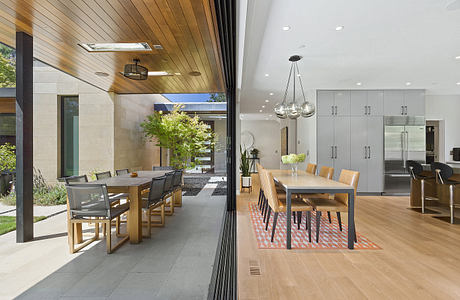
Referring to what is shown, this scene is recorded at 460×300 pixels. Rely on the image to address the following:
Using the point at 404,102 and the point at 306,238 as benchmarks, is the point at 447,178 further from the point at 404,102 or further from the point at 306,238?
the point at 404,102

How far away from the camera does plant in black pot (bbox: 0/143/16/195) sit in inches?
191

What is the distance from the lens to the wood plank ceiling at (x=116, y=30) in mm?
2152

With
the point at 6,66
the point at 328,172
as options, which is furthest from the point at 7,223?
the point at 328,172

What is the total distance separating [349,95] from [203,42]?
4323 mm

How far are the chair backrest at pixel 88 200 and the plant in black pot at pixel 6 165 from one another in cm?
382

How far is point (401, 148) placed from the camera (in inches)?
219

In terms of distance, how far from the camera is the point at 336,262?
2.30 m

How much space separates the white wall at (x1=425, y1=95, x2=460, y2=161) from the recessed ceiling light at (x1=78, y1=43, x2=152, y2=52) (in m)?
7.12

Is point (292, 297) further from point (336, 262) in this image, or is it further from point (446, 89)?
point (446, 89)

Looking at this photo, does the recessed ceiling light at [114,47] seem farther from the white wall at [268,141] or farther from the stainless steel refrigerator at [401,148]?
the white wall at [268,141]

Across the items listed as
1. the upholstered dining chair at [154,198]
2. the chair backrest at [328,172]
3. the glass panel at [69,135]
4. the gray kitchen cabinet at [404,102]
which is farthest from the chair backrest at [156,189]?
the gray kitchen cabinet at [404,102]

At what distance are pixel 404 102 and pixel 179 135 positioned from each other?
6008 mm

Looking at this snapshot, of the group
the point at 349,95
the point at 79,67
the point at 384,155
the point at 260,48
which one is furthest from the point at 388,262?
the point at 79,67

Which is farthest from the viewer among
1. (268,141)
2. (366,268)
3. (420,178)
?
(268,141)
